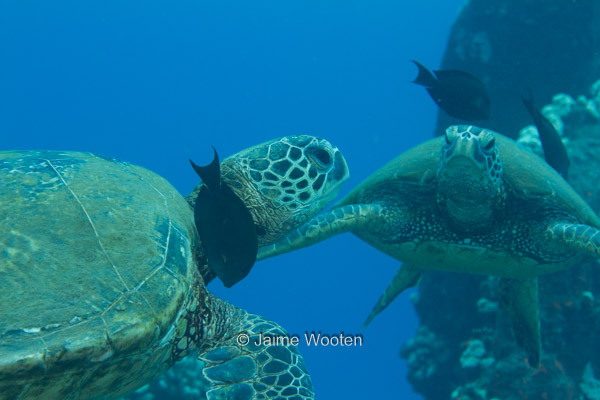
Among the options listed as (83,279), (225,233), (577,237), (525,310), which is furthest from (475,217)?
(83,279)

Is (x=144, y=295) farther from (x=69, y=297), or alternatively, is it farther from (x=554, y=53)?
(x=554, y=53)

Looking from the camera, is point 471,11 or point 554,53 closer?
point 554,53

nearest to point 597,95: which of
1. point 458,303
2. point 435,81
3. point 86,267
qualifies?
point 458,303

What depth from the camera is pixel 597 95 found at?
8508 millimetres

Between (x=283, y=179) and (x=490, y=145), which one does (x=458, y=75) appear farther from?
(x=283, y=179)

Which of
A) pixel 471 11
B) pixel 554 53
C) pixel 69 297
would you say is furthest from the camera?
pixel 471 11

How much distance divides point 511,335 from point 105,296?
19.7 ft

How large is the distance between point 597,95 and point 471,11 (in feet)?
12.7

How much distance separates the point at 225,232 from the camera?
2674 millimetres

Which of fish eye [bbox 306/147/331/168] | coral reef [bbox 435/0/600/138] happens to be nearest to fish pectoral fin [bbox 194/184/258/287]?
fish eye [bbox 306/147/331/168]

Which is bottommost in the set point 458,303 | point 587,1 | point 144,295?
point 458,303

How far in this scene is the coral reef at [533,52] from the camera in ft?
29.4

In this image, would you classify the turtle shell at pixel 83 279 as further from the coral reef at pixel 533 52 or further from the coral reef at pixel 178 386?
the coral reef at pixel 533 52

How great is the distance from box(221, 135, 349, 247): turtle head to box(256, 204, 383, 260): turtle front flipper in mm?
187
